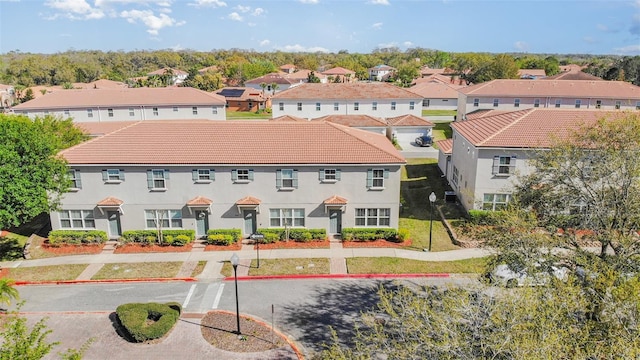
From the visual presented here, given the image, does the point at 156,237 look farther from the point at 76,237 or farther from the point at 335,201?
the point at 335,201

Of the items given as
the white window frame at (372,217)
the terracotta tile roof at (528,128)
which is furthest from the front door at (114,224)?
the terracotta tile roof at (528,128)

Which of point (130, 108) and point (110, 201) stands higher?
point (130, 108)

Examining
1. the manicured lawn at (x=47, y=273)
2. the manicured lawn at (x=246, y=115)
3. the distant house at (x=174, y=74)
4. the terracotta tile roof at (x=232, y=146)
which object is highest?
the distant house at (x=174, y=74)

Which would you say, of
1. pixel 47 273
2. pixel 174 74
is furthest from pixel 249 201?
pixel 174 74

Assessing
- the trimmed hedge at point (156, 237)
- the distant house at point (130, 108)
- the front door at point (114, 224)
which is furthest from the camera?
the distant house at point (130, 108)

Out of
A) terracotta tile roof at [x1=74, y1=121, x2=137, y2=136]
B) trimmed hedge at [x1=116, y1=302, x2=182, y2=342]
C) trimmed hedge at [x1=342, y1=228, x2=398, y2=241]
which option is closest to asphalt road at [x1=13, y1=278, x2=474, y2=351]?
trimmed hedge at [x1=116, y1=302, x2=182, y2=342]

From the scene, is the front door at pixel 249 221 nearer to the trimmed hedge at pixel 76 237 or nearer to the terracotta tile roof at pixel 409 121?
the trimmed hedge at pixel 76 237
